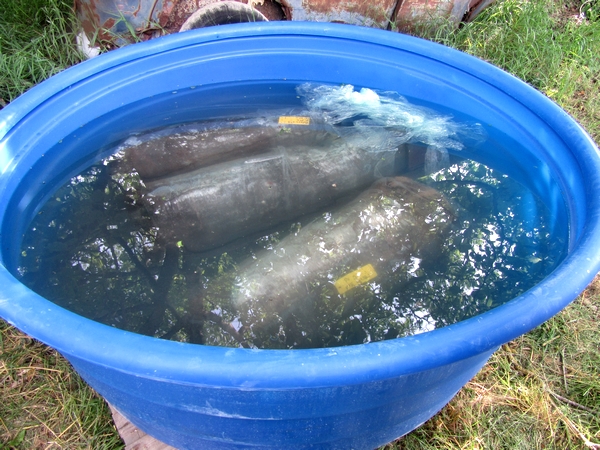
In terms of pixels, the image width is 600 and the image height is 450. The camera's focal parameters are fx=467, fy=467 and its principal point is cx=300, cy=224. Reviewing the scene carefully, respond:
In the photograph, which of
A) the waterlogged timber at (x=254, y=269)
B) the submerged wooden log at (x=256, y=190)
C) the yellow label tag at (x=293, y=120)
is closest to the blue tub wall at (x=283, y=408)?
the waterlogged timber at (x=254, y=269)

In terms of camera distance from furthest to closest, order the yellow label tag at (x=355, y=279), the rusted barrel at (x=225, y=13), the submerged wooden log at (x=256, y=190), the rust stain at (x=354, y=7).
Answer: the rust stain at (x=354, y=7) < the rusted barrel at (x=225, y=13) < the submerged wooden log at (x=256, y=190) < the yellow label tag at (x=355, y=279)

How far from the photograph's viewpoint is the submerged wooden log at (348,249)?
4.52 feet

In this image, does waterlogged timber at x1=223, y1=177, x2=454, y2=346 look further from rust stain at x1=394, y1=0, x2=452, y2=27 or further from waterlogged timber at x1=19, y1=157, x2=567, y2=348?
rust stain at x1=394, y1=0, x2=452, y2=27

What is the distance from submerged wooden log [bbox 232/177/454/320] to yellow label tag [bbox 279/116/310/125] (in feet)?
1.60

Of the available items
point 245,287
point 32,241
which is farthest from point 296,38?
point 32,241

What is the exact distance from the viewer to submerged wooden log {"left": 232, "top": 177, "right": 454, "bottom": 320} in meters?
1.38

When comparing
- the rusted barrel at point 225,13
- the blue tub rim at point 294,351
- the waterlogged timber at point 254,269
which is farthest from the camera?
the rusted barrel at point 225,13

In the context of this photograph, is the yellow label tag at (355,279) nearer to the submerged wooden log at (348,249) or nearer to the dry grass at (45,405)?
the submerged wooden log at (348,249)

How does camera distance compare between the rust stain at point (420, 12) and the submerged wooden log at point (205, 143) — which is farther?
the rust stain at point (420, 12)

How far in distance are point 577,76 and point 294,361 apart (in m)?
2.71

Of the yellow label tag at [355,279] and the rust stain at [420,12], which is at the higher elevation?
the rust stain at [420,12]

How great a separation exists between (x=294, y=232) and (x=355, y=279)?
28 cm

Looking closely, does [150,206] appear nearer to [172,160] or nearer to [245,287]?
[172,160]

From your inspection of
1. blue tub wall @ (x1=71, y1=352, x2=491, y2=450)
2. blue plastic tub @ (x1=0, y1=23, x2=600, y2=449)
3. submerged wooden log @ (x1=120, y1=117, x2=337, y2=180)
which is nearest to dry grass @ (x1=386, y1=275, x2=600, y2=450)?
blue plastic tub @ (x1=0, y1=23, x2=600, y2=449)
